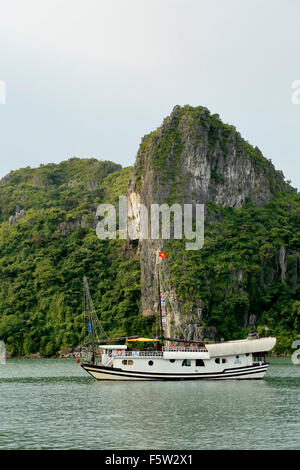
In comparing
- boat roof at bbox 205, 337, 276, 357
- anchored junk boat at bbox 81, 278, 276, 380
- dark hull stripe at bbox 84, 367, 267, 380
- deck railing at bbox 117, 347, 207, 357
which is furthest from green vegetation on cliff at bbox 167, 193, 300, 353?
deck railing at bbox 117, 347, 207, 357

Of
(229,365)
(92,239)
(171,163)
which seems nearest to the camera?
(229,365)

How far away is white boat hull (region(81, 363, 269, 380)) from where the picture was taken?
155 feet

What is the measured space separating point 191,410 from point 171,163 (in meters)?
70.3

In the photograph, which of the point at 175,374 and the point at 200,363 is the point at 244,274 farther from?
the point at 175,374

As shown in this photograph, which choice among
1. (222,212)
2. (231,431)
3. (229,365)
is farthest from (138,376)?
(222,212)

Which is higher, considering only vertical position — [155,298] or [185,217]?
[185,217]

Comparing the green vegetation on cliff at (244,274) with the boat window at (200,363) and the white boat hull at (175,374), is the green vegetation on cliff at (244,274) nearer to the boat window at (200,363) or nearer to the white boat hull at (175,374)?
the white boat hull at (175,374)

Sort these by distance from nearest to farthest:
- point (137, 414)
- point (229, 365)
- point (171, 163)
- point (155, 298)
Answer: point (137, 414), point (229, 365), point (155, 298), point (171, 163)

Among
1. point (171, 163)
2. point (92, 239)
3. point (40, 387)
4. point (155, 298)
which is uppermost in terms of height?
point (171, 163)

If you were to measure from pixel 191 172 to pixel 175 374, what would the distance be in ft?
184

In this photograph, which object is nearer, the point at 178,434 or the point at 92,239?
the point at 178,434

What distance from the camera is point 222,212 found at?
331ft

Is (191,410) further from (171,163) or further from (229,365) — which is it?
(171,163)

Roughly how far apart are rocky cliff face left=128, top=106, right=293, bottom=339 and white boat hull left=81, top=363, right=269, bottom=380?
3947 cm
